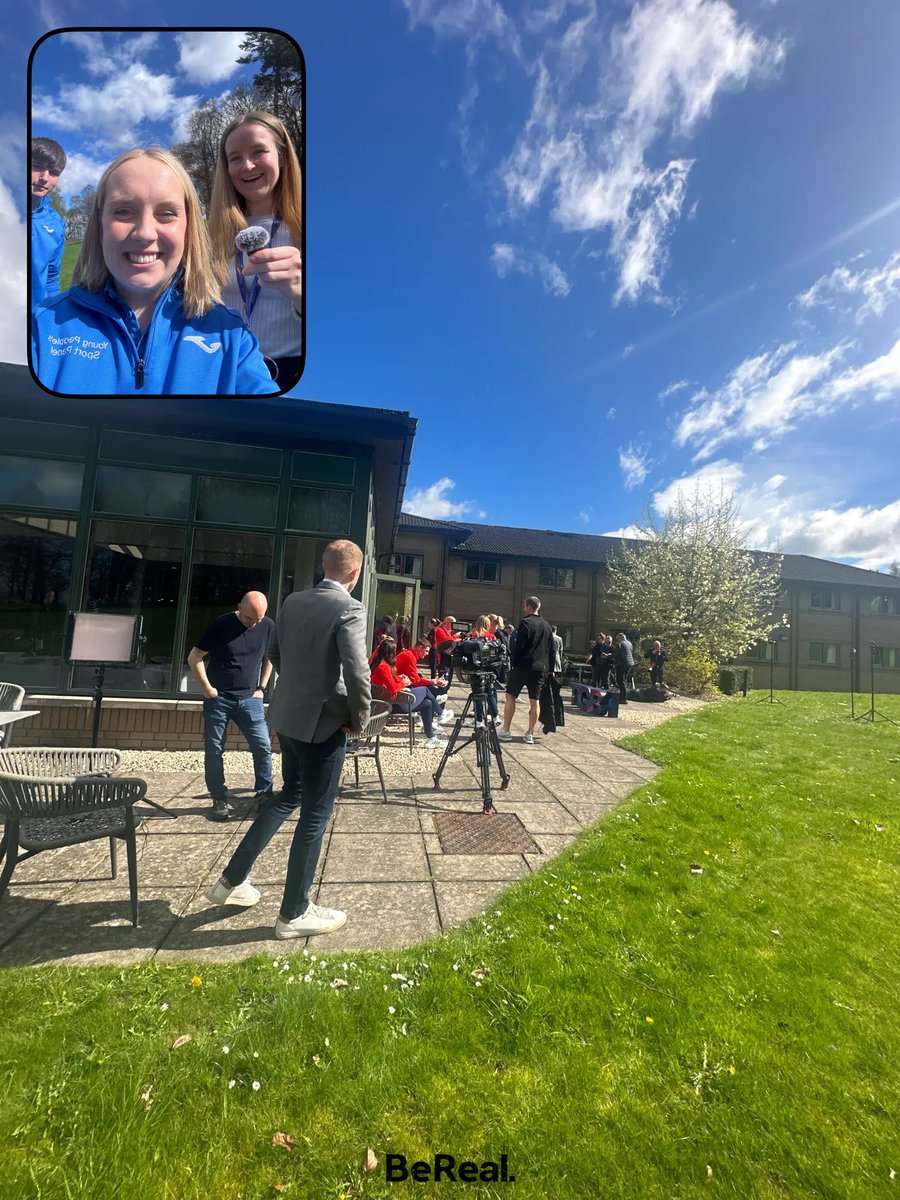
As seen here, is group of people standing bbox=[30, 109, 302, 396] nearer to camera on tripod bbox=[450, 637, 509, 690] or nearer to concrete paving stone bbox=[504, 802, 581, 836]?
camera on tripod bbox=[450, 637, 509, 690]

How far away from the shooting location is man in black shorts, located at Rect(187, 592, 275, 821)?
454cm

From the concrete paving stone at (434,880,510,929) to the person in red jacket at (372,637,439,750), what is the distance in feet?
13.6

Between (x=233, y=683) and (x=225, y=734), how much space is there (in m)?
0.45

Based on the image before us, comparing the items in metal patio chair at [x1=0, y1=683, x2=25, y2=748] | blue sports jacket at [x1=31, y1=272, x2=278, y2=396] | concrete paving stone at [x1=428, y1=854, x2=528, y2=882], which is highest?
blue sports jacket at [x1=31, y1=272, x2=278, y2=396]

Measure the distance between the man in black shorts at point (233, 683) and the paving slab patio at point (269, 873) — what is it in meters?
0.44

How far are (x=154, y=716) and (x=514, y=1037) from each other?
6418 millimetres

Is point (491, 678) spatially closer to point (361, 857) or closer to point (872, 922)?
point (361, 857)

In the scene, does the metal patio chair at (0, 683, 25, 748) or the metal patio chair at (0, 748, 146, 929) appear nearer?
the metal patio chair at (0, 748, 146, 929)

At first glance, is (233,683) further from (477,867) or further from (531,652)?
(531,652)

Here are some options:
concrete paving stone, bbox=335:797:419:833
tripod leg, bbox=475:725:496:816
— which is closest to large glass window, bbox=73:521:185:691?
concrete paving stone, bbox=335:797:419:833

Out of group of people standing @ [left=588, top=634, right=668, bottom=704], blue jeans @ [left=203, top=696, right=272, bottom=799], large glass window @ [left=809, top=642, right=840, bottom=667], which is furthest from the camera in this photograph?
large glass window @ [left=809, top=642, right=840, bottom=667]

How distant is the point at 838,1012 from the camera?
7.71ft

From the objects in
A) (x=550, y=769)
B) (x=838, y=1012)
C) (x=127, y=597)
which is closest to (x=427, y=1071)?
(x=838, y=1012)

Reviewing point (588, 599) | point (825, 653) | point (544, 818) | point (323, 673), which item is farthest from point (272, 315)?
point (825, 653)
